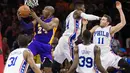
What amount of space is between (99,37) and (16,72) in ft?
12.2

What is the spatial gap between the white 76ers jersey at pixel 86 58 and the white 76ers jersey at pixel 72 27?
2.01m

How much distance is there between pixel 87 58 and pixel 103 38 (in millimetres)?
2315

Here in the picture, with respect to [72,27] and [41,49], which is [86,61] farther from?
[72,27]

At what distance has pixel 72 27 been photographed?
481 inches

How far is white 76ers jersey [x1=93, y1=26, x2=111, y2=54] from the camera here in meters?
12.3

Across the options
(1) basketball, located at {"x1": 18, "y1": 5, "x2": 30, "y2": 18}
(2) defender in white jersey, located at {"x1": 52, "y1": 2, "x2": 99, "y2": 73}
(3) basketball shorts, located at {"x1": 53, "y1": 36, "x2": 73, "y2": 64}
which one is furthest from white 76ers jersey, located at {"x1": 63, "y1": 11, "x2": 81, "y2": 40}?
(1) basketball, located at {"x1": 18, "y1": 5, "x2": 30, "y2": 18}

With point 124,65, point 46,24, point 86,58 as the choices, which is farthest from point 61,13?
point 86,58

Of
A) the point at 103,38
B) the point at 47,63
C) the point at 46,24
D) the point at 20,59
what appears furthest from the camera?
the point at 103,38

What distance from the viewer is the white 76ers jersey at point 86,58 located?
10.1m

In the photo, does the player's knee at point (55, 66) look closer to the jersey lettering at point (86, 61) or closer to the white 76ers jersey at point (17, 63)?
the jersey lettering at point (86, 61)

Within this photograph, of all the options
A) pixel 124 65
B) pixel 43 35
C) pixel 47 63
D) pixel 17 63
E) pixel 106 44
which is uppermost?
pixel 43 35

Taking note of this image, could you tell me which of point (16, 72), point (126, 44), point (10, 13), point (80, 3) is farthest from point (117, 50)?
point (16, 72)

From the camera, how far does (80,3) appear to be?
1181 centimetres

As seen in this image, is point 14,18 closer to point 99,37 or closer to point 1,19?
point 1,19
